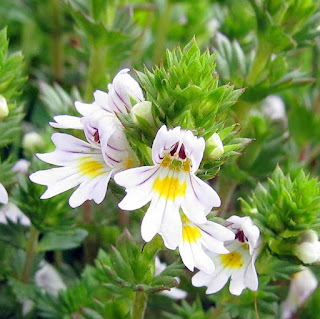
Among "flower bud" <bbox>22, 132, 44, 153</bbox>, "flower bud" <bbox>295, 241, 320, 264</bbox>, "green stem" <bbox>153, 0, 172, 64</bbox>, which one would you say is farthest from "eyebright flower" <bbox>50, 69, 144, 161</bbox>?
"green stem" <bbox>153, 0, 172, 64</bbox>

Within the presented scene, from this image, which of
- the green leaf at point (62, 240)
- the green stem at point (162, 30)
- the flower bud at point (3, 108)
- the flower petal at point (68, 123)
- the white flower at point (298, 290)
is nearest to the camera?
the flower petal at point (68, 123)

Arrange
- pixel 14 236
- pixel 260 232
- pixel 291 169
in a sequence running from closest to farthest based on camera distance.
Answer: pixel 260 232, pixel 14 236, pixel 291 169

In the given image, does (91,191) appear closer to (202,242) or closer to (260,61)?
(202,242)

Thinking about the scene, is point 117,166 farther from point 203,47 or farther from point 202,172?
point 203,47

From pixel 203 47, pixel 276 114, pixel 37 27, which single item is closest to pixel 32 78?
pixel 37 27

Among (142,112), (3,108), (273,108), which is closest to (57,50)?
(273,108)

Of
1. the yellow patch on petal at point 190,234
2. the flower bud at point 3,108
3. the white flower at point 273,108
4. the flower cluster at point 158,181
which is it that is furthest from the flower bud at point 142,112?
the white flower at point 273,108

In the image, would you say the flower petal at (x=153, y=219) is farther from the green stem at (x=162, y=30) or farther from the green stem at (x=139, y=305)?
the green stem at (x=162, y=30)
